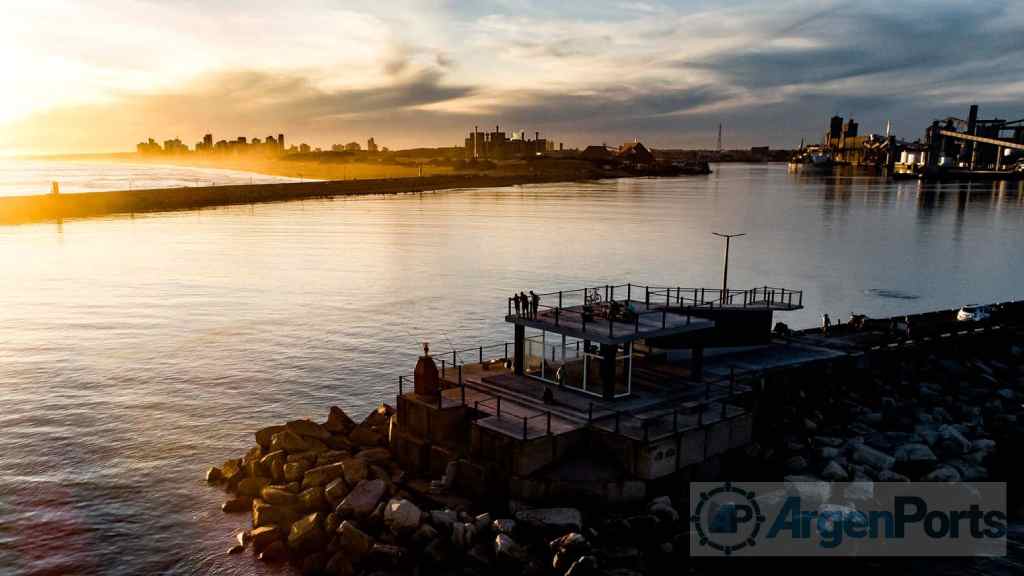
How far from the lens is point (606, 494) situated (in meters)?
23.1

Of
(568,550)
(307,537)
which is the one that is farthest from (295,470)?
(568,550)

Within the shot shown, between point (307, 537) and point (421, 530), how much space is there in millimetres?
3624

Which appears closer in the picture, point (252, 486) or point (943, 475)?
point (943, 475)

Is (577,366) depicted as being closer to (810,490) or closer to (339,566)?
(810,490)

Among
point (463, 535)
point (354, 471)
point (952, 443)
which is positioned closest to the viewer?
point (463, 535)

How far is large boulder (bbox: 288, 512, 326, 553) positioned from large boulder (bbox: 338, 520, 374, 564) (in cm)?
92

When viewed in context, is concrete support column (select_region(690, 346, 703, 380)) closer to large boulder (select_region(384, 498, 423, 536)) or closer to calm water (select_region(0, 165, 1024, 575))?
large boulder (select_region(384, 498, 423, 536))

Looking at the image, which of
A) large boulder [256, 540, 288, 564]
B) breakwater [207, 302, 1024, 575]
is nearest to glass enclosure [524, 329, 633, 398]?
breakwater [207, 302, 1024, 575]

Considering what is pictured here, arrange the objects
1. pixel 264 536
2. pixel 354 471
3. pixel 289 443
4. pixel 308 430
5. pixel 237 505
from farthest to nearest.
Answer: pixel 308 430 → pixel 289 443 → pixel 237 505 → pixel 354 471 → pixel 264 536

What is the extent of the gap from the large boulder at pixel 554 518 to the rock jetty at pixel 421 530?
0.10 ft

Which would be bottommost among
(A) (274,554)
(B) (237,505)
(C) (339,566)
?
(B) (237,505)

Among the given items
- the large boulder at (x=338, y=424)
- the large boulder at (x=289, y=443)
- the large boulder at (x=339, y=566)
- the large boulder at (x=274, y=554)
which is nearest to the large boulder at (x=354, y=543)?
the large boulder at (x=339, y=566)

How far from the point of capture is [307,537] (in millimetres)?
22219

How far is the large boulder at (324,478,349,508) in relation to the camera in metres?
23.7
